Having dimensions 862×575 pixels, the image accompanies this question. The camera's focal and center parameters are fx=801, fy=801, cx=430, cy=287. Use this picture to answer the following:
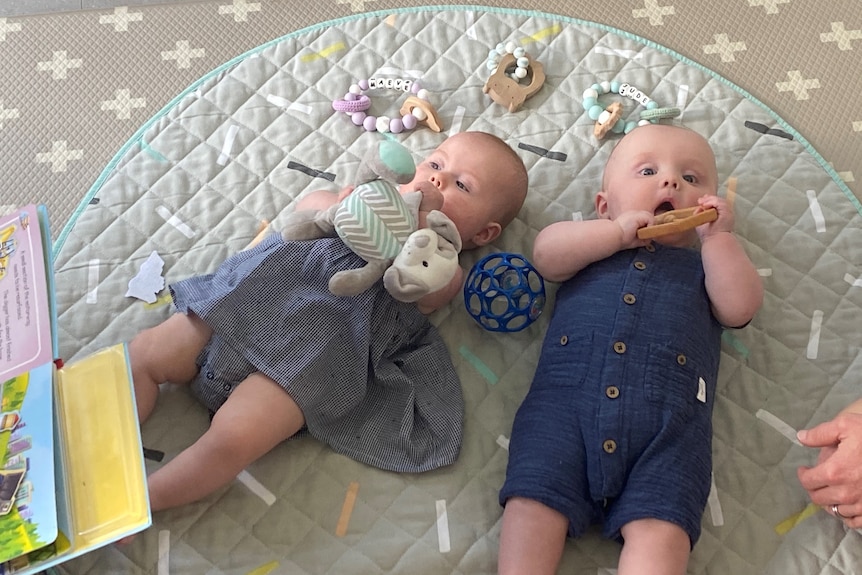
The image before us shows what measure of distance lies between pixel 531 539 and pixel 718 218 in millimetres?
498

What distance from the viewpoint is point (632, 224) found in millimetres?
1085

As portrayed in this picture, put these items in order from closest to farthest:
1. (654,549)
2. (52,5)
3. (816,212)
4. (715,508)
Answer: (654,549) → (715,508) → (816,212) → (52,5)

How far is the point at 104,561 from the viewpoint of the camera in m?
0.98

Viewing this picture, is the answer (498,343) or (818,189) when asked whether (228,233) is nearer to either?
(498,343)

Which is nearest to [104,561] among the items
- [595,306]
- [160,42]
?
[595,306]

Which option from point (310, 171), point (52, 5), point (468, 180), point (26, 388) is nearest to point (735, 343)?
point (468, 180)

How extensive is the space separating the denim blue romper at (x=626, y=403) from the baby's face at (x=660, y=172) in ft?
0.24

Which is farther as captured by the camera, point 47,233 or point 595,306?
point 595,306

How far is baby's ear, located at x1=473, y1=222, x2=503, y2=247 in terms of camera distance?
3.93 ft

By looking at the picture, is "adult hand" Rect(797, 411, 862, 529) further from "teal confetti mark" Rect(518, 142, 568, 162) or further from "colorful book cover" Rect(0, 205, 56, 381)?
"colorful book cover" Rect(0, 205, 56, 381)

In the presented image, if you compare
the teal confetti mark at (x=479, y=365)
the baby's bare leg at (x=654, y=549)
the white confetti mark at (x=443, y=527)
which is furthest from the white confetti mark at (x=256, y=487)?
the baby's bare leg at (x=654, y=549)

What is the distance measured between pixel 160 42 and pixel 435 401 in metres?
0.85

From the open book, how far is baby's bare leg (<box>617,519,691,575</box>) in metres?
0.54

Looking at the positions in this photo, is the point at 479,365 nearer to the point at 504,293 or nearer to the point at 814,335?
the point at 504,293
